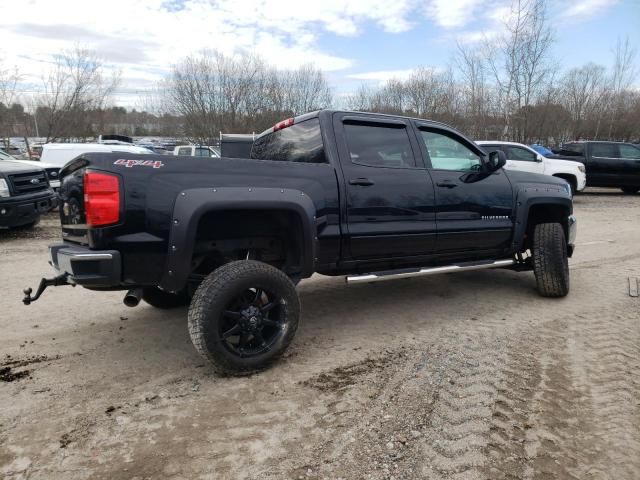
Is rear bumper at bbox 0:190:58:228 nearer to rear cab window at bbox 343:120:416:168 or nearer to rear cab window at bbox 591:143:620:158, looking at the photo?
rear cab window at bbox 343:120:416:168

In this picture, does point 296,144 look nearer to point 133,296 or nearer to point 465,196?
point 465,196

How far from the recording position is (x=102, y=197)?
2836mm

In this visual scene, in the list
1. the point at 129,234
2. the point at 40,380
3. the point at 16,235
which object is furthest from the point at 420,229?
the point at 16,235

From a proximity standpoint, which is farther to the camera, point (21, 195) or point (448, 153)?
point (21, 195)

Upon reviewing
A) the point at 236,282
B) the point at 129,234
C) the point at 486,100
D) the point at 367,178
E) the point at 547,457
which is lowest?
the point at 547,457

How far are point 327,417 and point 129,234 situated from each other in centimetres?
162

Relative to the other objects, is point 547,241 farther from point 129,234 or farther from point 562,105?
point 562,105

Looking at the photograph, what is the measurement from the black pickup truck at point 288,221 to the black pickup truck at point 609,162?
12.6 meters

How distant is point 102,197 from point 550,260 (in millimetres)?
4221

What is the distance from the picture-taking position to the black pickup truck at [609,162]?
15.9 meters

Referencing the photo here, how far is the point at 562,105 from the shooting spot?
2816 centimetres

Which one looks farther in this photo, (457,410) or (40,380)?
(40,380)

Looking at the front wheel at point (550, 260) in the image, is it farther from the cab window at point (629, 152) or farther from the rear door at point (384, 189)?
the cab window at point (629, 152)

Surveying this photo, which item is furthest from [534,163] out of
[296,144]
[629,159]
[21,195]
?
[21,195]
